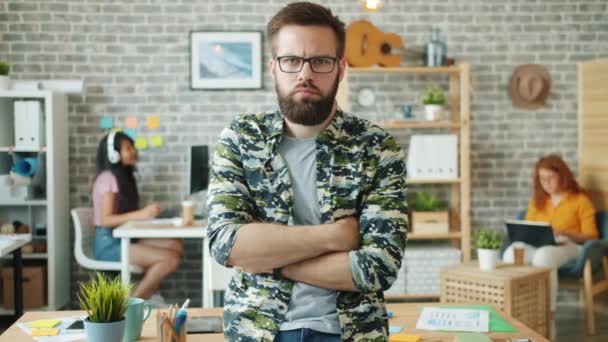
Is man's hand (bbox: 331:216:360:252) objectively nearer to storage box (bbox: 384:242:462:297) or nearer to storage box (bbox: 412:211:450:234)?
storage box (bbox: 384:242:462:297)

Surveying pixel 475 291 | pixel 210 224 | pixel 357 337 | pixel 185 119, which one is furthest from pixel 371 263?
pixel 185 119

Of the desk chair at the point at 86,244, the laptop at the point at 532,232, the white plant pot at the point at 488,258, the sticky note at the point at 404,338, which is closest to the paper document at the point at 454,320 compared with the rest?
the sticky note at the point at 404,338

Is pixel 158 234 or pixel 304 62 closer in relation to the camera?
pixel 304 62

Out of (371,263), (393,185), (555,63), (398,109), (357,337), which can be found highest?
(555,63)

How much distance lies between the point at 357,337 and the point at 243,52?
4.13 metres

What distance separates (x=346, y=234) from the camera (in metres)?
1.74

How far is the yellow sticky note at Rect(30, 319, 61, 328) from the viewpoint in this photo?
92.4 inches

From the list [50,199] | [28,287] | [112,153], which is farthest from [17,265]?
[112,153]

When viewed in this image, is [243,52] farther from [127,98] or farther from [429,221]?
[429,221]

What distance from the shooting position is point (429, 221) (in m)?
5.33

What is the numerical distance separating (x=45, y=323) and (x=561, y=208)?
398 centimetres

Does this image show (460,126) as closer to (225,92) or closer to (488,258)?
(488,258)

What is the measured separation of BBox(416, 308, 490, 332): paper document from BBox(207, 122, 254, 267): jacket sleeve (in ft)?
3.00

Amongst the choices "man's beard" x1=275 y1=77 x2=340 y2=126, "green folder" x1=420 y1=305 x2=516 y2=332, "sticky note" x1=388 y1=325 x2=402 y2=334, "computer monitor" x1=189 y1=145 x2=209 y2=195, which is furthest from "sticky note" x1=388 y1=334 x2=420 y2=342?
"computer monitor" x1=189 y1=145 x2=209 y2=195
